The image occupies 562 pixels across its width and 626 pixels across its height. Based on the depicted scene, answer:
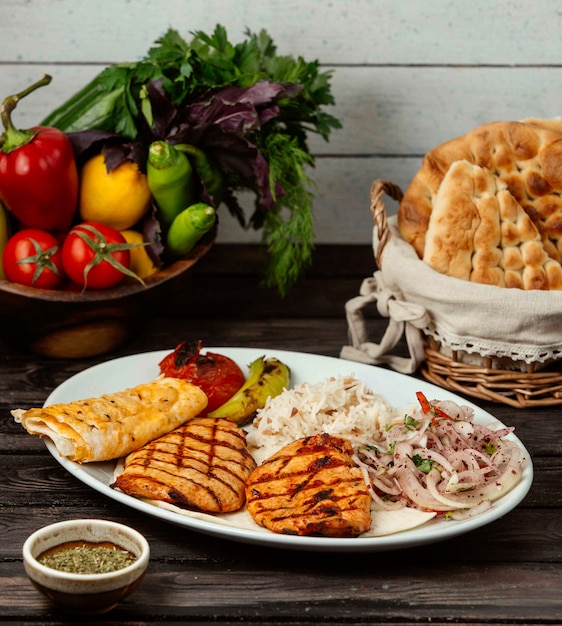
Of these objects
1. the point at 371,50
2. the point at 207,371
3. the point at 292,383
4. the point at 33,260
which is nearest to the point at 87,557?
the point at 207,371

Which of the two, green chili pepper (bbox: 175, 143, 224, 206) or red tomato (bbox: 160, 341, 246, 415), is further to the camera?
green chili pepper (bbox: 175, 143, 224, 206)

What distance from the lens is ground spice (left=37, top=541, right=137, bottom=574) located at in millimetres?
1446

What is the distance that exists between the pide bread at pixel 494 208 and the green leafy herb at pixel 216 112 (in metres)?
0.48

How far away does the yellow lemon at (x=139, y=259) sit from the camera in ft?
8.44

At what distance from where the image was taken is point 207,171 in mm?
2650

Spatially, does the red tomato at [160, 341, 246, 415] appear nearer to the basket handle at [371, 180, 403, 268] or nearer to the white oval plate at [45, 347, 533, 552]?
the white oval plate at [45, 347, 533, 552]

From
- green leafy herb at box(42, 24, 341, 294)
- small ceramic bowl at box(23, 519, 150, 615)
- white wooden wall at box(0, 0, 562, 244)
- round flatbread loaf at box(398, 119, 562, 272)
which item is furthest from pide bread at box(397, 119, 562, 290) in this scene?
small ceramic bowl at box(23, 519, 150, 615)

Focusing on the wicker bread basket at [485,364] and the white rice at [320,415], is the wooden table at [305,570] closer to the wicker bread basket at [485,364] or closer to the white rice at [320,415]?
the wicker bread basket at [485,364]

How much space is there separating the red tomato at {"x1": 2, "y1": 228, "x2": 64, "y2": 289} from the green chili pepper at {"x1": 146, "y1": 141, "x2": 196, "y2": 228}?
33 centimetres

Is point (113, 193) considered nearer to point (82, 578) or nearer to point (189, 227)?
point (189, 227)

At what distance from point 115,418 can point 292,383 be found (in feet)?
2.02

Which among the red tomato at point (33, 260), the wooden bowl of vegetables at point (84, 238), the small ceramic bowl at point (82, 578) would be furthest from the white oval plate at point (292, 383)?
the red tomato at point (33, 260)

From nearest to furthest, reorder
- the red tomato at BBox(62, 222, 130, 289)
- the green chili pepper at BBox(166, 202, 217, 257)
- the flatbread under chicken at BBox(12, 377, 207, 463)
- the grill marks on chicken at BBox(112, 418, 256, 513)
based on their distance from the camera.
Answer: the grill marks on chicken at BBox(112, 418, 256, 513) → the flatbread under chicken at BBox(12, 377, 207, 463) → the red tomato at BBox(62, 222, 130, 289) → the green chili pepper at BBox(166, 202, 217, 257)

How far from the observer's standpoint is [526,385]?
2316 mm
